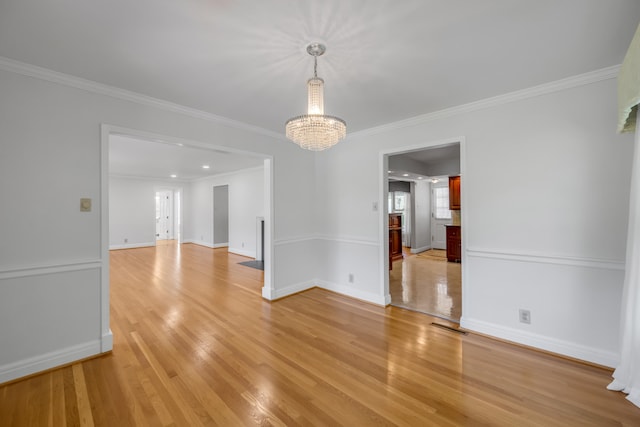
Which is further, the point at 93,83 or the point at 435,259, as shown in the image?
the point at 435,259

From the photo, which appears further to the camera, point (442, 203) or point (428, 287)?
point (442, 203)

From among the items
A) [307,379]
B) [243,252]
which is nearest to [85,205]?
[307,379]

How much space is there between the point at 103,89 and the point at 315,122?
7.15ft

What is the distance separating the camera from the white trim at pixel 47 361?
2104mm

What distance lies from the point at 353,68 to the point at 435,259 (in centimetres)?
619

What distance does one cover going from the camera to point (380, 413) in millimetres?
1785

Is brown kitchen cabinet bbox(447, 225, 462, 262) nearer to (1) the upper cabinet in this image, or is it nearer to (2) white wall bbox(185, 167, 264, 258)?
(1) the upper cabinet

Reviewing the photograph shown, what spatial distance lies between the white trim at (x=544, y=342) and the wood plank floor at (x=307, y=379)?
12 cm

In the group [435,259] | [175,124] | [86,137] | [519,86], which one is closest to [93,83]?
[86,137]

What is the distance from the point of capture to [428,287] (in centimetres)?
461

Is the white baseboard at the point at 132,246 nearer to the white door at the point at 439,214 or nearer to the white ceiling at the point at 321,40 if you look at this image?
the white ceiling at the point at 321,40

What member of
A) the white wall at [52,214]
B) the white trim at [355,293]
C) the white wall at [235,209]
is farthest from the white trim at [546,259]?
the white wall at [235,209]

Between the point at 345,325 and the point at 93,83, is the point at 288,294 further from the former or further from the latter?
the point at 93,83

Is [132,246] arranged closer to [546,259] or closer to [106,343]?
[106,343]
